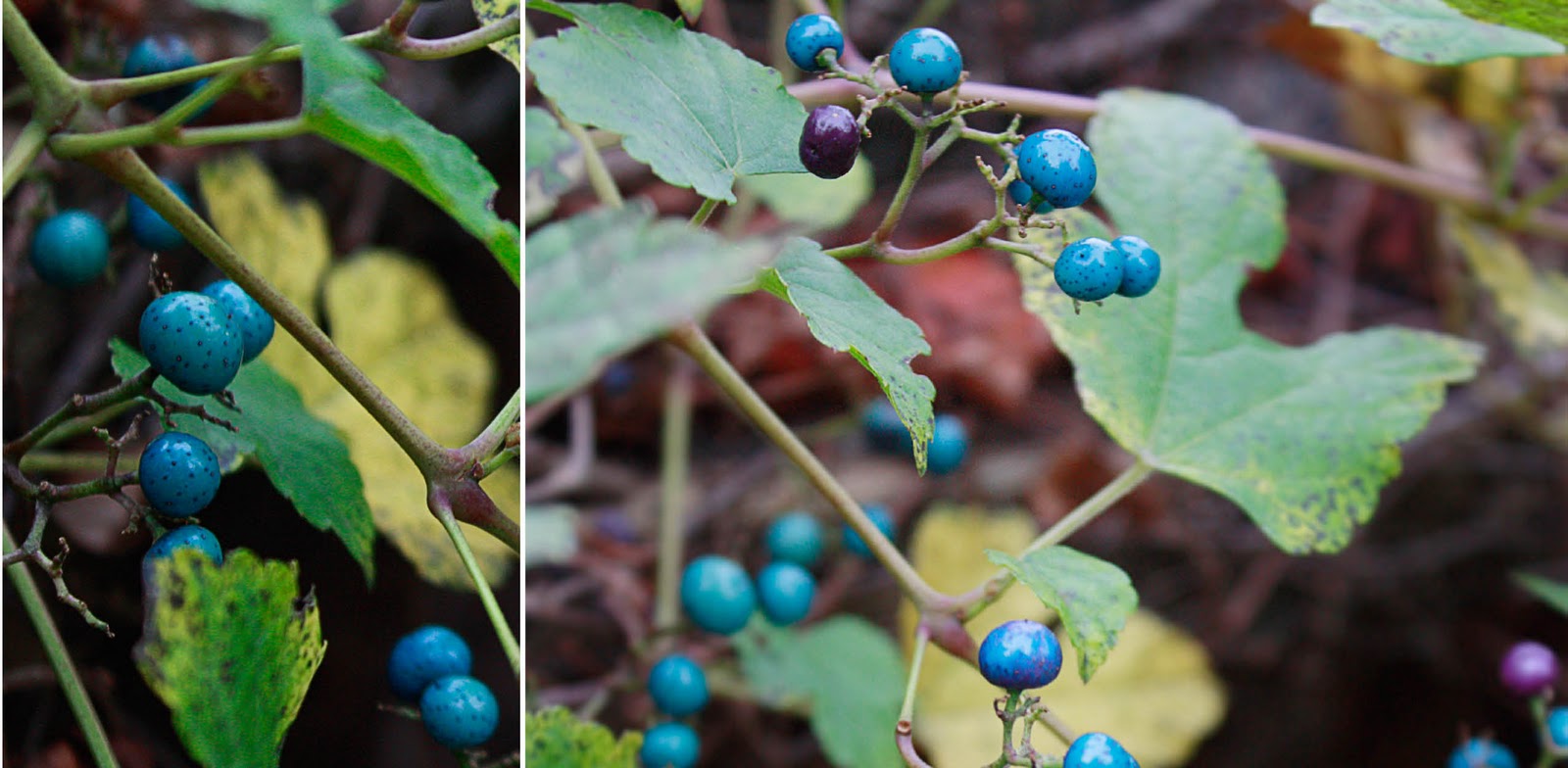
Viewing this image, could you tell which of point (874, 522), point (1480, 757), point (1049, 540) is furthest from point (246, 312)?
point (1480, 757)

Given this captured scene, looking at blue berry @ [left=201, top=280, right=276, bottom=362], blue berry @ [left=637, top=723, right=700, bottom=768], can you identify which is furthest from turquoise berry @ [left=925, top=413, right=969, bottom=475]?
blue berry @ [left=201, top=280, right=276, bottom=362]

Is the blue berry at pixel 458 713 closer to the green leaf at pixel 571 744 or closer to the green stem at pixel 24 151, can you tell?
the green leaf at pixel 571 744

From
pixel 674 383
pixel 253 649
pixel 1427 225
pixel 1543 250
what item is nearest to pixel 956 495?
pixel 674 383

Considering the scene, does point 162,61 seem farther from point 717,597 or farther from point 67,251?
point 717,597

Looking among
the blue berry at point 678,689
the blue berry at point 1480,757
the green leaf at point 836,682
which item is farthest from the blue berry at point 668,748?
the blue berry at point 1480,757

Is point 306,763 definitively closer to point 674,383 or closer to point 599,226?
point 599,226
